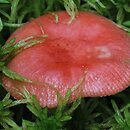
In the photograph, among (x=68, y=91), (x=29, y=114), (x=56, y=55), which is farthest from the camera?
(x=29, y=114)

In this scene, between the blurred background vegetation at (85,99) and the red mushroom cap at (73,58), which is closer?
the red mushroom cap at (73,58)

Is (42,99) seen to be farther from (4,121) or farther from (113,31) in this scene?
(113,31)

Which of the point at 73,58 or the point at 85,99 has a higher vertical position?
the point at 73,58

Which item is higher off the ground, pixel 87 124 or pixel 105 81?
pixel 105 81

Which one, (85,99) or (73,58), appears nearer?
(73,58)

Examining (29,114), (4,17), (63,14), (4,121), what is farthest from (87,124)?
(4,17)

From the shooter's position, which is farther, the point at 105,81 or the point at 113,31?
the point at 113,31

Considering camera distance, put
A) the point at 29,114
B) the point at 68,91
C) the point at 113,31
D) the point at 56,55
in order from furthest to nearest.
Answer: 1. the point at 29,114
2. the point at 113,31
3. the point at 56,55
4. the point at 68,91

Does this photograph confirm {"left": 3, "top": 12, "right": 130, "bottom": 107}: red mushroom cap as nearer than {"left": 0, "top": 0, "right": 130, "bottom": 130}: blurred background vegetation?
Yes
